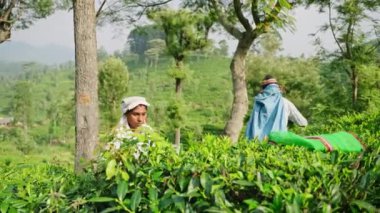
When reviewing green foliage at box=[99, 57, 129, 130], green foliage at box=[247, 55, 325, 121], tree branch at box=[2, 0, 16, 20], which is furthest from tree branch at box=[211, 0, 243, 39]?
green foliage at box=[99, 57, 129, 130]

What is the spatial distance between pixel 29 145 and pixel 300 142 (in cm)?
5503

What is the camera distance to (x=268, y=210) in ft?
5.89

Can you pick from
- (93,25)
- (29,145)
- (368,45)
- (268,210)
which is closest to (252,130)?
(93,25)

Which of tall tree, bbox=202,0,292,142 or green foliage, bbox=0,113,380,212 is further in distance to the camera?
tall tree, bbox=202,0,292,142

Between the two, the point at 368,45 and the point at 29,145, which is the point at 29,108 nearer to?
the point at 29,145

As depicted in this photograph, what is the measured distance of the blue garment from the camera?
646 centimetres

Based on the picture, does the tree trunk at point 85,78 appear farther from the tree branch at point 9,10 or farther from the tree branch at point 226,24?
the tree branch at point 9,10

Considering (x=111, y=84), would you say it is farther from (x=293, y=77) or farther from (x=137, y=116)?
(x=137, y=116)

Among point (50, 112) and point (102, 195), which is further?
point (50, 112)

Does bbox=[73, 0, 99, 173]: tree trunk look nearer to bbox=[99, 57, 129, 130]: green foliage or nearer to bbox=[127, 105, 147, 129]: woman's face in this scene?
bbox=[127, 105, 147, 129]: woman's face

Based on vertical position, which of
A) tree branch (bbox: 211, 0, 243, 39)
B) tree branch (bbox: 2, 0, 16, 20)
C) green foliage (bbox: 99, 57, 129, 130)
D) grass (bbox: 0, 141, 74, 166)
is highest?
tree branch (bbox: 2, 0, 16, 20)

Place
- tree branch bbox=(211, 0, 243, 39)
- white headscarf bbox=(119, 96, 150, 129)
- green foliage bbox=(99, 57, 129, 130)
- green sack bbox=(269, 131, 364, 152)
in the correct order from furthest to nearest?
green foliage bbox=(99, 57, 129, 130)
tree branch bbox=(211, 0, 243, 39)
white headscarf bbox=(119, 96, 150, 129)
green sack bbox=(269, 131, 364, 152)

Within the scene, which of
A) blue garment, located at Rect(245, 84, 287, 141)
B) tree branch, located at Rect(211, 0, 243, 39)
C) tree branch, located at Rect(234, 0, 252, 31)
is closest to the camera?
blue garment, located at Rect(245, 84, 287, 141)

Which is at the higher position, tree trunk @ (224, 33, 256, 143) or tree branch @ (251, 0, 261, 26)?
tree branch @ (251, 0, 261, 26)
